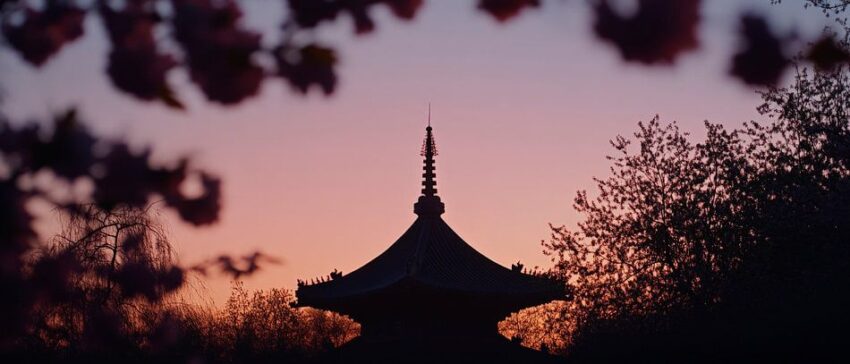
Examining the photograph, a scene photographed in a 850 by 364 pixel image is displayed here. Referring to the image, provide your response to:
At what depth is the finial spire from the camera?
2442 cm

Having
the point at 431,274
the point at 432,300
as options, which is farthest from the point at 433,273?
the point at 432,300

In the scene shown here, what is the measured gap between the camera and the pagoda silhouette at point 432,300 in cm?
2188

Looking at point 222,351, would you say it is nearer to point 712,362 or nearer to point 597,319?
point 597,319

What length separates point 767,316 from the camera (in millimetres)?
19609

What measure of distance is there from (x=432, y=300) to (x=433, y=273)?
24.0 inches

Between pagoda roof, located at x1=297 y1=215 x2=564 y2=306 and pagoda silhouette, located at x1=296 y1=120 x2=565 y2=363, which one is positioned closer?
pagoda silhouette, located at x1=296 y1=120 x2=565 y2=363

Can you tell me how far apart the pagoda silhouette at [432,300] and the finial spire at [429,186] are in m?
0.06

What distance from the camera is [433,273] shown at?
2238cm

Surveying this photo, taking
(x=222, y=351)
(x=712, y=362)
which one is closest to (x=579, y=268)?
(x=712, y=362)

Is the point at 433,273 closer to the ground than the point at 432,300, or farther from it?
farther from it

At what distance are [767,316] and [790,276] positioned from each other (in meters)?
2.93

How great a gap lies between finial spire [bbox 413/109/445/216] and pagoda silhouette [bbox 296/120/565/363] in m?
0.06

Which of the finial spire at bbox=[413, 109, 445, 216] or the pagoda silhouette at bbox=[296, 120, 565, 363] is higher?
the finial spire at bbox=[413, 109, 445, 216]

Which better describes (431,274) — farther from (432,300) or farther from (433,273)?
(432,300)
